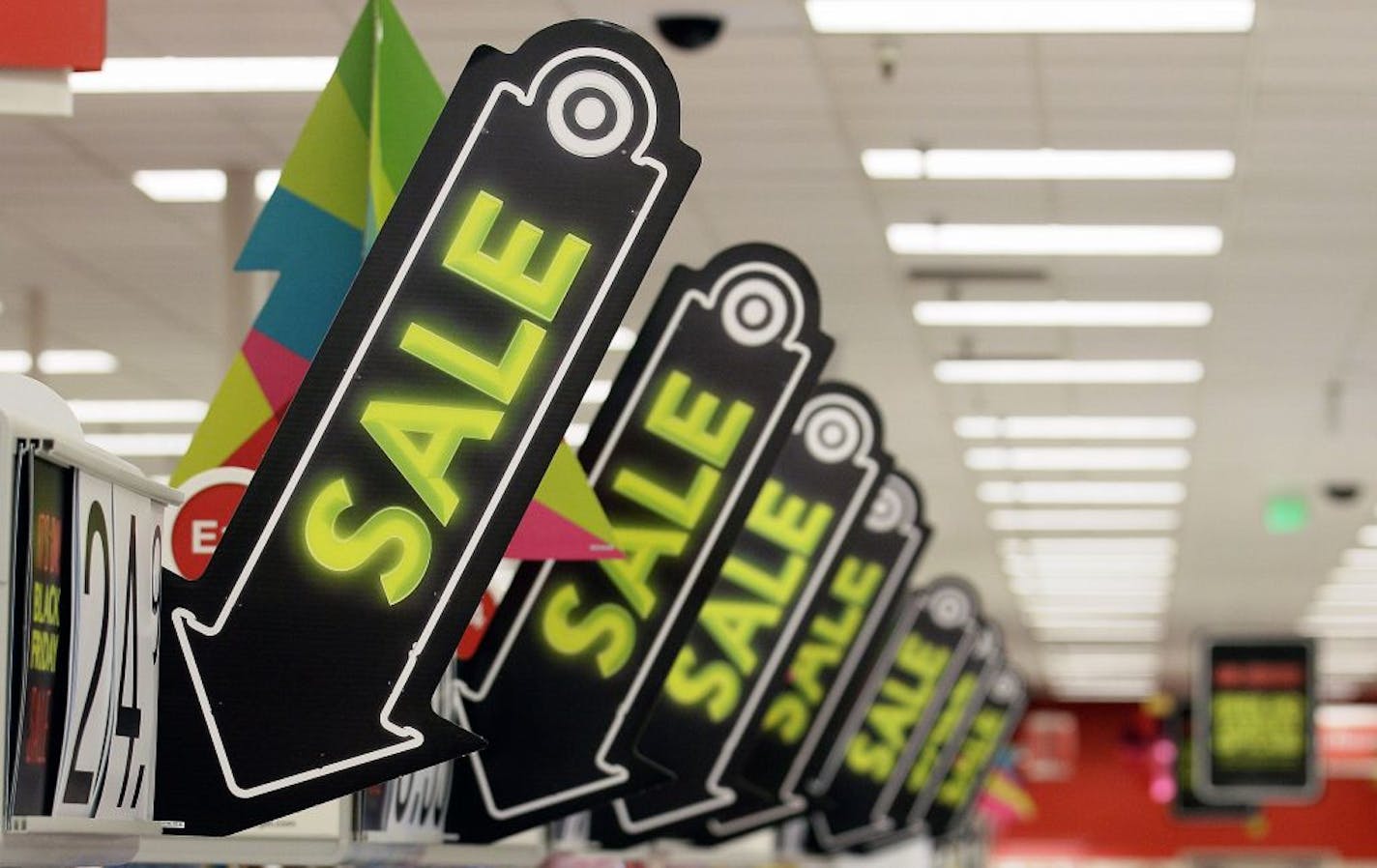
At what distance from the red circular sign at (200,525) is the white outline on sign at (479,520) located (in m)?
1.06

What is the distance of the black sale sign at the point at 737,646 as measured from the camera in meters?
6.24

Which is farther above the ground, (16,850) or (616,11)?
(616,11)

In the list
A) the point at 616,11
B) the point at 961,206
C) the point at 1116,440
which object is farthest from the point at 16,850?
the point at 1116,440

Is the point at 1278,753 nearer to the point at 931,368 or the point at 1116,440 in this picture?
the point at 1116,440

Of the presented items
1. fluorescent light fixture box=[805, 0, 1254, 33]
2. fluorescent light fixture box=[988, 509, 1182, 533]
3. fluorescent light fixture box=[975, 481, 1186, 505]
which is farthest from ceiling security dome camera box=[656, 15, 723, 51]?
fluorescent light fixture box=[988, 509, 1182, 533]

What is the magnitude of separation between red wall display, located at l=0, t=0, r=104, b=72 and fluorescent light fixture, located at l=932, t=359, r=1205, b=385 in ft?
33.5

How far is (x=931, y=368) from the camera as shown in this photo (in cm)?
1334

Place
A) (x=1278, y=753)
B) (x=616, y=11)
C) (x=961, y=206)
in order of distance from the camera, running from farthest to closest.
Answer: (x=1278, y=753)
(x=961, y=206)
(x=616, y=11)

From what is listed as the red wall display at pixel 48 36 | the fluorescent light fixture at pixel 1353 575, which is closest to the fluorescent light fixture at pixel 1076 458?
the fluorescent light fixture at pixel 1353 575

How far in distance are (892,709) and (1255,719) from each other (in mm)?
11728

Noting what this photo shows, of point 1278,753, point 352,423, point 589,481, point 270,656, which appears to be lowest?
point 270,656

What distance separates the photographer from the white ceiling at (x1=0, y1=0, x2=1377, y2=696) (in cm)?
799

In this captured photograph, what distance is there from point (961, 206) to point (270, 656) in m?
6.62

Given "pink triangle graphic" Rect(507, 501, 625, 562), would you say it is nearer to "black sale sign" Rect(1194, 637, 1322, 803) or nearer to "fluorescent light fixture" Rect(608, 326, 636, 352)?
"fluorescent light fixture" Rect(608, 326, 636, 352)
